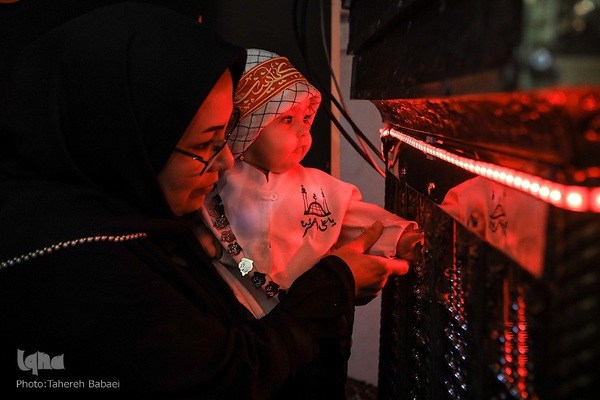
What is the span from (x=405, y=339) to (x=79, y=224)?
62 centimetres

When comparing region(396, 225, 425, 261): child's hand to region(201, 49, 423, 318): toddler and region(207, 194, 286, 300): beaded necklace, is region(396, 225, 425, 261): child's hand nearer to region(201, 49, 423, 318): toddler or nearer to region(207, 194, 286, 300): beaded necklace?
region(201, 49, 423, 318): toddler

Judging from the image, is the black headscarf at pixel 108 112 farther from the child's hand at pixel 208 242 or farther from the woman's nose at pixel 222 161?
the child's hand at pixel 208 242

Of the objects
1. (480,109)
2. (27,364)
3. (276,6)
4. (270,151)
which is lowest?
(27,364)

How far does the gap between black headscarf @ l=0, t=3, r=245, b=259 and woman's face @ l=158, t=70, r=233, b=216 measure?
0.08ft

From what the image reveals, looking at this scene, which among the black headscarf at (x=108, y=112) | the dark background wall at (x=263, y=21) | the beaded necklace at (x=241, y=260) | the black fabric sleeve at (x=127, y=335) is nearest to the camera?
the black fabric sleeve at (x=127, y=335)

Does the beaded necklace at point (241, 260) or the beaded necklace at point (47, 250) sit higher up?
the beaded necklace at point (47, 250)

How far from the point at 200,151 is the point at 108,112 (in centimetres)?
18

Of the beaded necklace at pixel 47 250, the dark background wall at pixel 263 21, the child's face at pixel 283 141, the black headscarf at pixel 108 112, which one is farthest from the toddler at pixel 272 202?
the dark background wall at pixel 263 21

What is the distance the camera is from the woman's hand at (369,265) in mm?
1163

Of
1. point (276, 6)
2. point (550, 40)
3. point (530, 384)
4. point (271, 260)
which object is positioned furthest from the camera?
point (276, 6)

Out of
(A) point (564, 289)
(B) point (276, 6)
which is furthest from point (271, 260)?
(B) point (276, 6)

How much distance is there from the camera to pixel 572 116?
449mm

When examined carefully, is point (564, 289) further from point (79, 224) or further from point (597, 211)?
point (79, 224)

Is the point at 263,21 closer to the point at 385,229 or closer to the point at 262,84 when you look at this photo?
the point at 262,84
